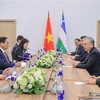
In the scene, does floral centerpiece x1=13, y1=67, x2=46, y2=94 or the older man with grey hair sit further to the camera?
the older man with grey hair

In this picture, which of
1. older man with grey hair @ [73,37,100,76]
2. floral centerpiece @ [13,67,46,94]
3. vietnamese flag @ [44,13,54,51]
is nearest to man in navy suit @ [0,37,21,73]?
older man with grey hair @ [73,37,100,76]

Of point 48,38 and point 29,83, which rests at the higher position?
point 48,38

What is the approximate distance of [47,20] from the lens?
730 centimetres

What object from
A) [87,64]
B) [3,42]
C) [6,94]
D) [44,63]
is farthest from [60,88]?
[3,42]

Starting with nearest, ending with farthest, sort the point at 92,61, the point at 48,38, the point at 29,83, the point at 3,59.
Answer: the point at 29,83 < the point at 92,61 < the point at 3,59 < the point at 48,38

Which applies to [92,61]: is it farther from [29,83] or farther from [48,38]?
[48,38]

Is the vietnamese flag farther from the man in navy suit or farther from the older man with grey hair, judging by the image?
the older man with grey hair

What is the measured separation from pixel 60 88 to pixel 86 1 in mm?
6021

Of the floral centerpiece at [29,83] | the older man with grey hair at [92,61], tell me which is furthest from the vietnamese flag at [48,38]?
the floral centerpiece at [29,83]

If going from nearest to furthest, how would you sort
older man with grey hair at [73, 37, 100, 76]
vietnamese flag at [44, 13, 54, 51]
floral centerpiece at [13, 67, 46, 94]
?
floral centerpiece at [13, 67, 46, 94] < older man with grey hair at [73, 37, 100, 76] < vietnamese flag at [44, 13, 54, 51]

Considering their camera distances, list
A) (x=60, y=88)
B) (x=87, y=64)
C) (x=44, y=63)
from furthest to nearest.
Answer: (x=87, y=64) < (x=44, y=63) < (x=60, y=88)

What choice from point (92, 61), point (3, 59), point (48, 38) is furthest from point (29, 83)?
point (48, 38)

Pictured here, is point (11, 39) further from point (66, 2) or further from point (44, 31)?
point (66, 2)

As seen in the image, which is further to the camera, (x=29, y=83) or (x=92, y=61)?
(x=92, y=61)
